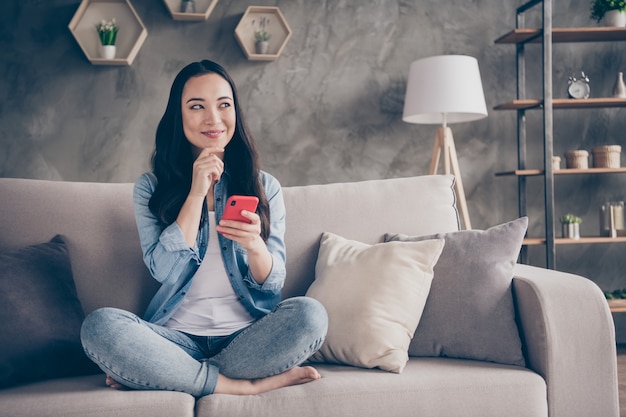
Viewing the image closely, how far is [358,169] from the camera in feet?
12.3

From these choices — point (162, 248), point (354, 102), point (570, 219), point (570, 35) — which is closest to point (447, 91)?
point (354, 102)

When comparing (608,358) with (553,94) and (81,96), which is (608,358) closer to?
(553,94)

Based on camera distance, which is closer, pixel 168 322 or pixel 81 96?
pixel 168 322

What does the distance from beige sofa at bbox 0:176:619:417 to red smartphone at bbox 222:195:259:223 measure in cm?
41

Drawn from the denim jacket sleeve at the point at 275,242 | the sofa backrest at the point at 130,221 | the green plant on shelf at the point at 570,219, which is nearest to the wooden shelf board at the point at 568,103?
the green plant on shelf at the point at 570,219

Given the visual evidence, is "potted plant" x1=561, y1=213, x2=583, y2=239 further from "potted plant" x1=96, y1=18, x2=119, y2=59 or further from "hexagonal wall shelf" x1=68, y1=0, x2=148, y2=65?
"potted plant" x1=96, y1=18, x2=119, y2=59

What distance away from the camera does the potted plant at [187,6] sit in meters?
3.59

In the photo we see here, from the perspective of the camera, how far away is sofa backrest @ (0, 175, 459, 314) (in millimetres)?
1884

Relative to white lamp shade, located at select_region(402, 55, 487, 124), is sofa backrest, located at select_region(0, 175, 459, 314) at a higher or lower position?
lower

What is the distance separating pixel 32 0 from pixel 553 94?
323 centimetres

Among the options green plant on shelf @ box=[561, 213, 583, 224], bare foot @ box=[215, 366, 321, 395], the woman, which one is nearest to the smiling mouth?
the woman

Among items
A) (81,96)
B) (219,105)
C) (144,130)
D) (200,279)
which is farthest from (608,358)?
(81,96)

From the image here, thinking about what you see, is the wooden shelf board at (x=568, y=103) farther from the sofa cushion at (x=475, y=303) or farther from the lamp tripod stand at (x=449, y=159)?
the sofa cushion at (x=475, y=303)

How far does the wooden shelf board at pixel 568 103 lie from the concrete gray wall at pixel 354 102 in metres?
0.24
